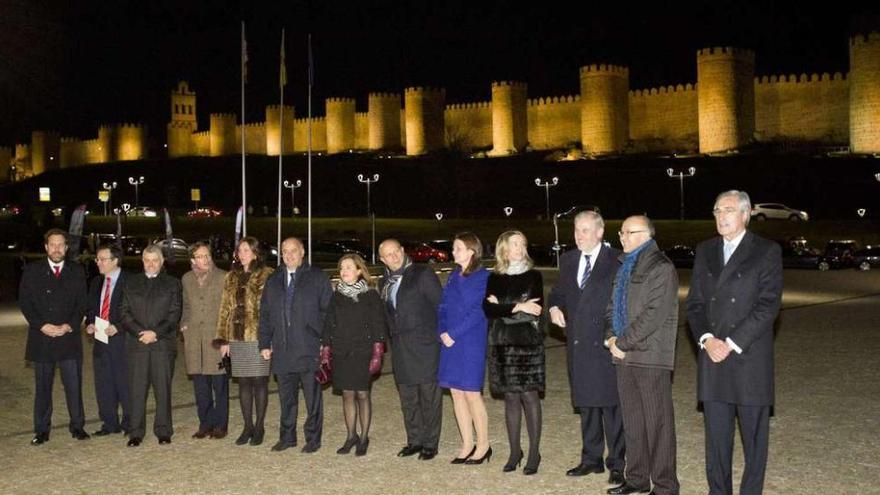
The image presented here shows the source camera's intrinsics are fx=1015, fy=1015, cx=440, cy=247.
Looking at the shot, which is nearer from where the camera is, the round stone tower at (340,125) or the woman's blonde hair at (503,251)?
the woman's blonde hair at (503,251)

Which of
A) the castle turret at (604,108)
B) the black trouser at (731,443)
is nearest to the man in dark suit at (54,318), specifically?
the black trouser at (731,443)

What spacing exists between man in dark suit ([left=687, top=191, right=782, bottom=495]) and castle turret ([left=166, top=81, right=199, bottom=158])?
343 ft

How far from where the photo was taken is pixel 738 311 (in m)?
5.62

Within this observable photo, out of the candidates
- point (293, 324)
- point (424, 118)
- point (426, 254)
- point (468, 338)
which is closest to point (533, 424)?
point (468, 338)

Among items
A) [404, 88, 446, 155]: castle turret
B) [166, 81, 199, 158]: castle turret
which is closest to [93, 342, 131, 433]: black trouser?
[404, 88, 446, 155]: castle turret

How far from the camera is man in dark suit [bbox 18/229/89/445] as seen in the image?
7.90 m

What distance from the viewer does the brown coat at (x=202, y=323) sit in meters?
7.93

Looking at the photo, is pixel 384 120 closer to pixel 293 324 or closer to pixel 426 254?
pixel 426 254

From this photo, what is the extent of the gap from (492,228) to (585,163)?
14339mm

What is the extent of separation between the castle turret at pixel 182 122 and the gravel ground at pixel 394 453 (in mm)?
99848

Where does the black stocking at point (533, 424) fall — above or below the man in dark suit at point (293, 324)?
below

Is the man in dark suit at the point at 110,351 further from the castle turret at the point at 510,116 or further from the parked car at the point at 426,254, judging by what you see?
the castle turret at the point at 510,116

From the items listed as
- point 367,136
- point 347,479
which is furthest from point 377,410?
point 367,136

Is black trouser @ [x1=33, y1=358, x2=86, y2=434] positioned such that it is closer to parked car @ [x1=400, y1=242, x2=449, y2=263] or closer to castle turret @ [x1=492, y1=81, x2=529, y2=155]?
parked car @ [x1=400, y1=242, x2=449, y2=263]
